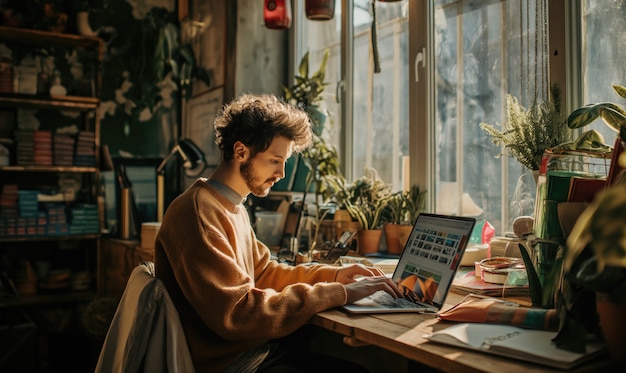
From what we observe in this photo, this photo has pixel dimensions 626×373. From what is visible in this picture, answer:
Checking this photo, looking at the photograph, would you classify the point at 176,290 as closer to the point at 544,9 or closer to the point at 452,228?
the point at 452,228

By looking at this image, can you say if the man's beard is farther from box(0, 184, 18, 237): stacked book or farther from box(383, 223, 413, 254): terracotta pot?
box(0, 184, 18, 237): stacked book

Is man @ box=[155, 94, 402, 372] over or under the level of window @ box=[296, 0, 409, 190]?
under

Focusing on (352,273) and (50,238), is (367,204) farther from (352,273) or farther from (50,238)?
(50,238)

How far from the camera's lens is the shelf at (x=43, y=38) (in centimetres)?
381

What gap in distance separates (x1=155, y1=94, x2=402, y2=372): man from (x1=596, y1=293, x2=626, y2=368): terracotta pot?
2.19ft

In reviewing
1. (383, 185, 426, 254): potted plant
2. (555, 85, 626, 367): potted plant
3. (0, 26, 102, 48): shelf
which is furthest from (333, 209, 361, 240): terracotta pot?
(0, 26, 102, 48): shelf

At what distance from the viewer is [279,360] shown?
72.7 inches

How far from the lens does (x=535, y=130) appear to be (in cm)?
190

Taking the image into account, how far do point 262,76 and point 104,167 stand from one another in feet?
4.45

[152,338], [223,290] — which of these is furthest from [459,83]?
[152,338]

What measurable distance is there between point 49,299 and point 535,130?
3.32m

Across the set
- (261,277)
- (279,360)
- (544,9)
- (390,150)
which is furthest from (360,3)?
(279,360)

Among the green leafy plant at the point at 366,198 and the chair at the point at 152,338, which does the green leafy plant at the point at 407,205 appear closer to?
the green leafy plant at the point at 366,198

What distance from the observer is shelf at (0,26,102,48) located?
12.5 ft
